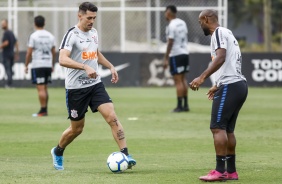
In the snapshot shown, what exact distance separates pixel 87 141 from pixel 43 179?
4628 millimetres

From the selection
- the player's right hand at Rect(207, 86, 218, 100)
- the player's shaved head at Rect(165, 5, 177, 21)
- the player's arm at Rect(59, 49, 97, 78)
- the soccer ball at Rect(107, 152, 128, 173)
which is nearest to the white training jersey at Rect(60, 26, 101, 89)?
the player's arm at Rect(59, 49, 97, 78)

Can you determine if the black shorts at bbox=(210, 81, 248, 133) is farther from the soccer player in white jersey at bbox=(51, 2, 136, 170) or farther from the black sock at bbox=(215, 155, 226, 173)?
the soccer player in white jersey at bbox=(51, 2, 136, 170)

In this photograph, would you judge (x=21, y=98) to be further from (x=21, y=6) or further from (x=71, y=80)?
(x=71, y=80)

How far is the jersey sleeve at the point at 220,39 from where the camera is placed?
1025 cm

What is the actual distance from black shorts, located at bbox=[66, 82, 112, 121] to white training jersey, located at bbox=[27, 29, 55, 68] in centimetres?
843

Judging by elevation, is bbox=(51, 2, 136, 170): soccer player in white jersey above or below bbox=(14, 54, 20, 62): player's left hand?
above

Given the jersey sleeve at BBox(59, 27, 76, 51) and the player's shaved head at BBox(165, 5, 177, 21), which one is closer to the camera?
the jersey sleeve at BBox(59, 27, 76, 51)

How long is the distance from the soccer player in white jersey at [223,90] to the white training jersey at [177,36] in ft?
33.6

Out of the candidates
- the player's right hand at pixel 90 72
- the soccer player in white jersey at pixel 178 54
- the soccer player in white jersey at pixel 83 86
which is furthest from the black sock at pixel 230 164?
the soccer player in white jersey at pixel 178 54

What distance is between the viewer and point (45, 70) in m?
19.8

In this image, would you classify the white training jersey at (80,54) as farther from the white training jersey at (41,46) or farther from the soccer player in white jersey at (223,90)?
the white training jersey at (41,46)

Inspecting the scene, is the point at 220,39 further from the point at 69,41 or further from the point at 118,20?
the point at 118,20

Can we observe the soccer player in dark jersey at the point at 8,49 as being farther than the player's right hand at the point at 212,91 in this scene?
Yes

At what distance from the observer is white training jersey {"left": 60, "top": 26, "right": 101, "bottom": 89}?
1138cm
